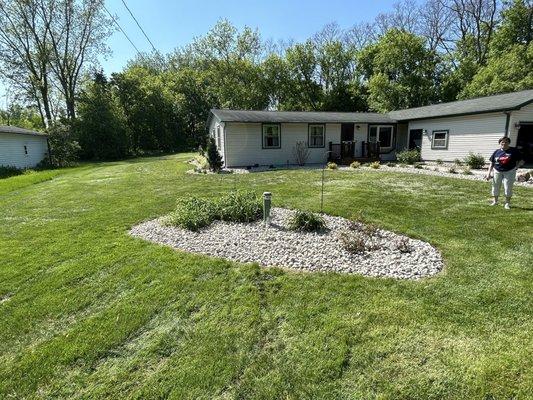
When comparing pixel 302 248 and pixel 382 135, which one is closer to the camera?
pixel 302 248

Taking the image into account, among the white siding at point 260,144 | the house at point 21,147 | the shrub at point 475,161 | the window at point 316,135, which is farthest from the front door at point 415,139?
the house at point 21,147

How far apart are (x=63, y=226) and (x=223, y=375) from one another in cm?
533

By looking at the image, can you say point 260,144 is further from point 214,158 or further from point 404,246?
point 404,246

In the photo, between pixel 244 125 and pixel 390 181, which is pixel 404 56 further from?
pixel 390 181

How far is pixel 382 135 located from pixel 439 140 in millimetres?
3719

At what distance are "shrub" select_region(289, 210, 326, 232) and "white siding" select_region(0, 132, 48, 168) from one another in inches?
763

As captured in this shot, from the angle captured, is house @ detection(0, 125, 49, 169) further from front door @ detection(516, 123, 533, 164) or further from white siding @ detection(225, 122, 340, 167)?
front door @ detection(516, 123, 533, 164)

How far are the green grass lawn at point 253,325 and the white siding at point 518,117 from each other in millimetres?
9991

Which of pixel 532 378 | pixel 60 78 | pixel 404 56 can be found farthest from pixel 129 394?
pixel 60 78

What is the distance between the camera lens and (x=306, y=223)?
216 inches

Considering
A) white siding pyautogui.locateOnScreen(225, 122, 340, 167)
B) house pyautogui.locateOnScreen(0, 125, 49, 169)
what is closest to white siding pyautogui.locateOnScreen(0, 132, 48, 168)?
house pyautogui.locateOnScreen(0, 125, 49, 169)

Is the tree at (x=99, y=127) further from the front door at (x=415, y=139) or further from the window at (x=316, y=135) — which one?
the front door at (x=415, y=139)

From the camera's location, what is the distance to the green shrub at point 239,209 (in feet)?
20.2

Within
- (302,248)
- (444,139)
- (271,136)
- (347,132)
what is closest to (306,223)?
(302,248)
